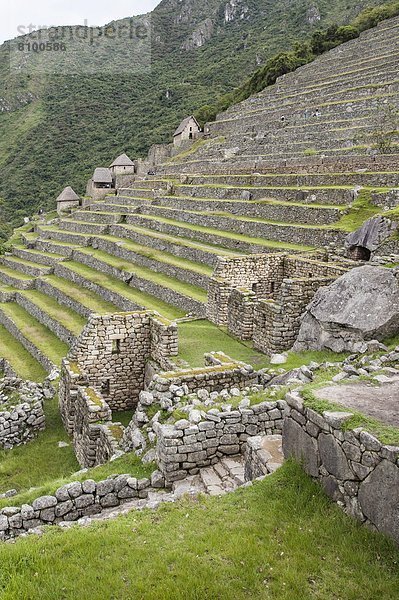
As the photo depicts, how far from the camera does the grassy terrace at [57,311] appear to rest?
2064 cm

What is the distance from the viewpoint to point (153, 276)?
73.8 ft

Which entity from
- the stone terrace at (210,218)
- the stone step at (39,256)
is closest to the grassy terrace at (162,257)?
the stone terrace at (210,218)

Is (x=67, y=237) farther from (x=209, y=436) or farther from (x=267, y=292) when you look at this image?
(x=209, y=436)

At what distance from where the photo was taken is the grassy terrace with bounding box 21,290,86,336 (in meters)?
20.6

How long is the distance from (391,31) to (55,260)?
42.6 m

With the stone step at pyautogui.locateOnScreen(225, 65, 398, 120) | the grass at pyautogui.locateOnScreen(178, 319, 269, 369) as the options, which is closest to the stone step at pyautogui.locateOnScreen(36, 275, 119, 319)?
the grass at pyautogui.locateOnScreen(178, 319, 269, 369)

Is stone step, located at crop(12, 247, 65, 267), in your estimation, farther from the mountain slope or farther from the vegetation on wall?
the vegetation on wall

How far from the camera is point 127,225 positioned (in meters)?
33.3

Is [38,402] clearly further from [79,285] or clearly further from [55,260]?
[55,260]

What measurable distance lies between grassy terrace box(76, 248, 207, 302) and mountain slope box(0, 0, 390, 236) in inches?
1596

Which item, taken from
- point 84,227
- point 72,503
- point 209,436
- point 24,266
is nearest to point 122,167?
point 84,227

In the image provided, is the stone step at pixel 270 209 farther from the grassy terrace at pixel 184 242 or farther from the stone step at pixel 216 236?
the grassy terrace at pixel 184 242

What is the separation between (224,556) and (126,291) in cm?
1818

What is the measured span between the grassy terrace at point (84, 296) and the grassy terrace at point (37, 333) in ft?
6.16
